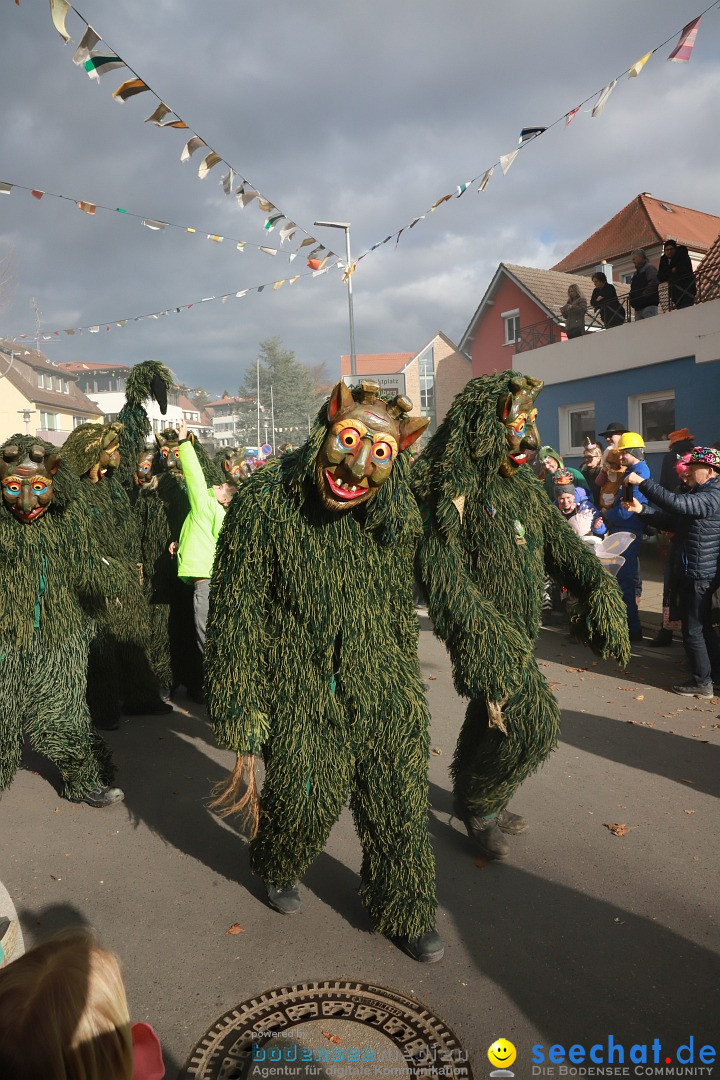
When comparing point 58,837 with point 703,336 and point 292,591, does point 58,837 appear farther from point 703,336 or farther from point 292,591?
point 703,336

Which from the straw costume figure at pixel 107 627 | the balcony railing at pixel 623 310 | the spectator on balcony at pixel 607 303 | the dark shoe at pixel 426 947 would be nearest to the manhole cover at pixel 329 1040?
the dark shoe at pixel 426 947

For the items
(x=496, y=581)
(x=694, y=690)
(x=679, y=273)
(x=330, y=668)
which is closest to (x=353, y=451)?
(x=330, y=668)

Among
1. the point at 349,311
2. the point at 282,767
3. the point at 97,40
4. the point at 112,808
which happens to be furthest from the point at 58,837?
the point at 349,311

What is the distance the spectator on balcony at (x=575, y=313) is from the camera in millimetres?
15812

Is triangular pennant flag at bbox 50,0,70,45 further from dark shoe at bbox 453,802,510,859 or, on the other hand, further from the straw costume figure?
dark shoe at bbox 453,802,510,859

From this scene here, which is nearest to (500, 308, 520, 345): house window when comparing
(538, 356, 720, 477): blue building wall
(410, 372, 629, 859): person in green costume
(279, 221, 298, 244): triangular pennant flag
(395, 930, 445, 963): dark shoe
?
(538, 356, 720, 477): blue building wall

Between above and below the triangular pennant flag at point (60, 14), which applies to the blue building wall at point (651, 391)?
below

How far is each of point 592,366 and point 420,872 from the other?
14495mm

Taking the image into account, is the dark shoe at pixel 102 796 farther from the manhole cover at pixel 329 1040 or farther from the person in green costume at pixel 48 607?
the manhole cover at pixel 329 1040

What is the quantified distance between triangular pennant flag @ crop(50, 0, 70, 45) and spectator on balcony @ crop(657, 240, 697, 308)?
11.0 metres

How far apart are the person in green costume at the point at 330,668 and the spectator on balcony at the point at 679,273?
12522mm

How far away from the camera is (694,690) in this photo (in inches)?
231

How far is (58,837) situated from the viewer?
12.8 feet

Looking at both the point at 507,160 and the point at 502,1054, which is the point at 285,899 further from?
the point at 507,160
